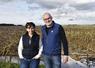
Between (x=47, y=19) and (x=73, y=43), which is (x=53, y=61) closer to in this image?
(x=47, y=19)

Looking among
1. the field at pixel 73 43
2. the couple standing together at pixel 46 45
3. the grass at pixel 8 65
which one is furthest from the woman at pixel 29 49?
the field at pixel 73 43

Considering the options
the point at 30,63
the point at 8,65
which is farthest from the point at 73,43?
the point at 30,63

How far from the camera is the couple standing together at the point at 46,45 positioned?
21.4 feet

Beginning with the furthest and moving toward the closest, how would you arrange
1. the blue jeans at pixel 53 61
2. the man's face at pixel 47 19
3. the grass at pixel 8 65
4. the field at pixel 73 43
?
the field at pixel 73 43 → the grass at pixel 8 65 → the blue jeans at pixel 53 61 → the man's face at pixel 47 19

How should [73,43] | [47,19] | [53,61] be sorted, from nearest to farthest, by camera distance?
[47,19]
[53,61]
[73,43]

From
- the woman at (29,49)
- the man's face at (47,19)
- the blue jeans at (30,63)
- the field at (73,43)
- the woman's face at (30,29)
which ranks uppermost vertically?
the man's face at (47,19)

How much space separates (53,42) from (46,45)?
0.15m

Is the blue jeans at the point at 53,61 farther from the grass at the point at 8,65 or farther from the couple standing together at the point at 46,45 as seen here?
the grass at the point at 8,65

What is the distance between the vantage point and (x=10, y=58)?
Answer: 1109cm

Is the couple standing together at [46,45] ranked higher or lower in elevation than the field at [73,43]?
higher

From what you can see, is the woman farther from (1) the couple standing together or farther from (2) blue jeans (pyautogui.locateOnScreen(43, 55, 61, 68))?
(2) blue jeans (pyautogui.locateOnScreen(43, 55, 61, 68))

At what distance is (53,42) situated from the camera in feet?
21.5

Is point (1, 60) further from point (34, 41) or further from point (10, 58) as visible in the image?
point (34, 41)

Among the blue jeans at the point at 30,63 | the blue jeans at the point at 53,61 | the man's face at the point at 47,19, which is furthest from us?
the blue jeans at the point at 30,63
